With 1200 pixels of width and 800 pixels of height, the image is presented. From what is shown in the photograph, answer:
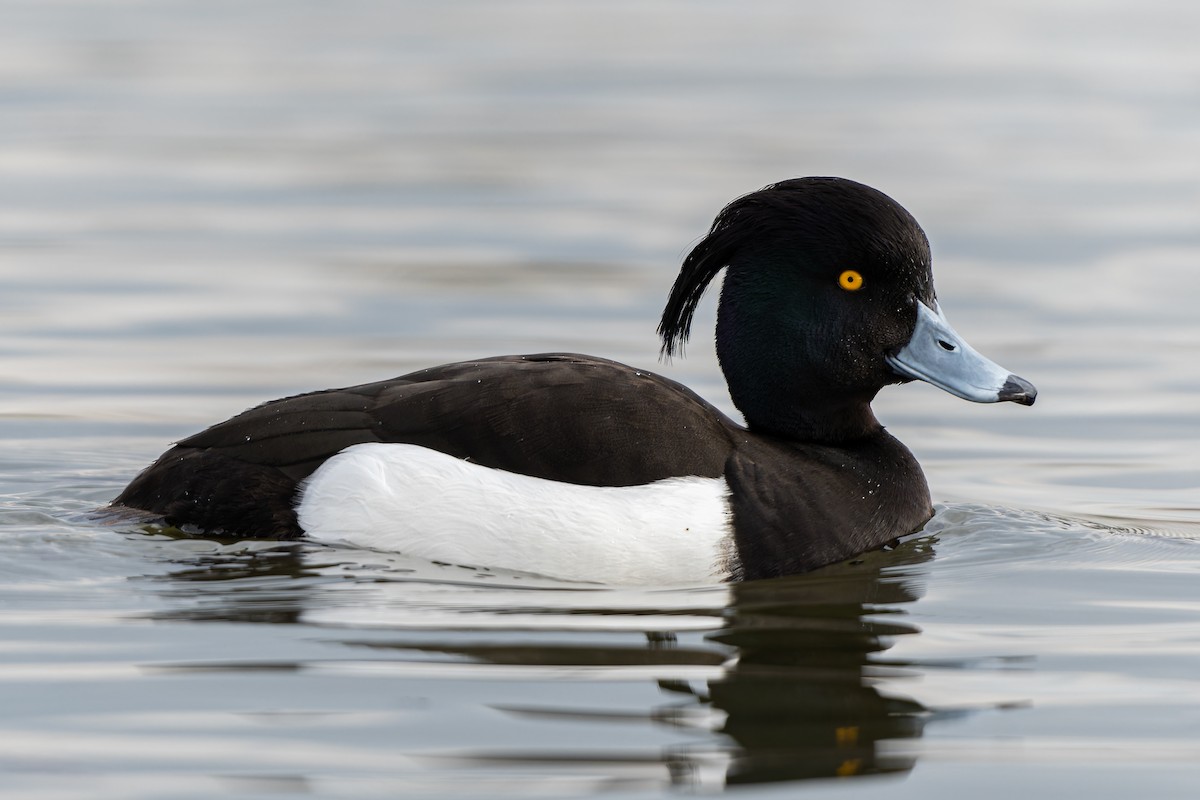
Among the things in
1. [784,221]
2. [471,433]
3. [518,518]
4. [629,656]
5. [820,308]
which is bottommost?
[629,656]

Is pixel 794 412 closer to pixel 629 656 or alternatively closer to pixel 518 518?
pixel 518 518

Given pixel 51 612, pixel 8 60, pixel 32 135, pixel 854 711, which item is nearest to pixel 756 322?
pixel 854 711

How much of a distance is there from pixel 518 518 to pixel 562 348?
10.6ft

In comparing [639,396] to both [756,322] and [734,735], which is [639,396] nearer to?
[756,322]

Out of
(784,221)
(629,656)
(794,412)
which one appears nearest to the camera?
(629,656)

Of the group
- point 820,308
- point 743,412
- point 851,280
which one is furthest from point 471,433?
point 851,280

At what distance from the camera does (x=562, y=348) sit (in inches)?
353

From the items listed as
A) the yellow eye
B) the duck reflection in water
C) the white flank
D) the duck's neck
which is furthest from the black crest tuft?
the duck reflection in water

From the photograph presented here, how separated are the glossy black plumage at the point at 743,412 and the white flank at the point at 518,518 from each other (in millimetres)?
54

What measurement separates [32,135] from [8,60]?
8.49 feet

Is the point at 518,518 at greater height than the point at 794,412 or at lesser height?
lesser

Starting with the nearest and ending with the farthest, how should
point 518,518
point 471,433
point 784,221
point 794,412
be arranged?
point 518,518 → point 471,433 → point 784,221 → point 794,412

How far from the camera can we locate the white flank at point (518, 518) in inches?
228

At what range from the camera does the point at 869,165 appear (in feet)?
41.4
